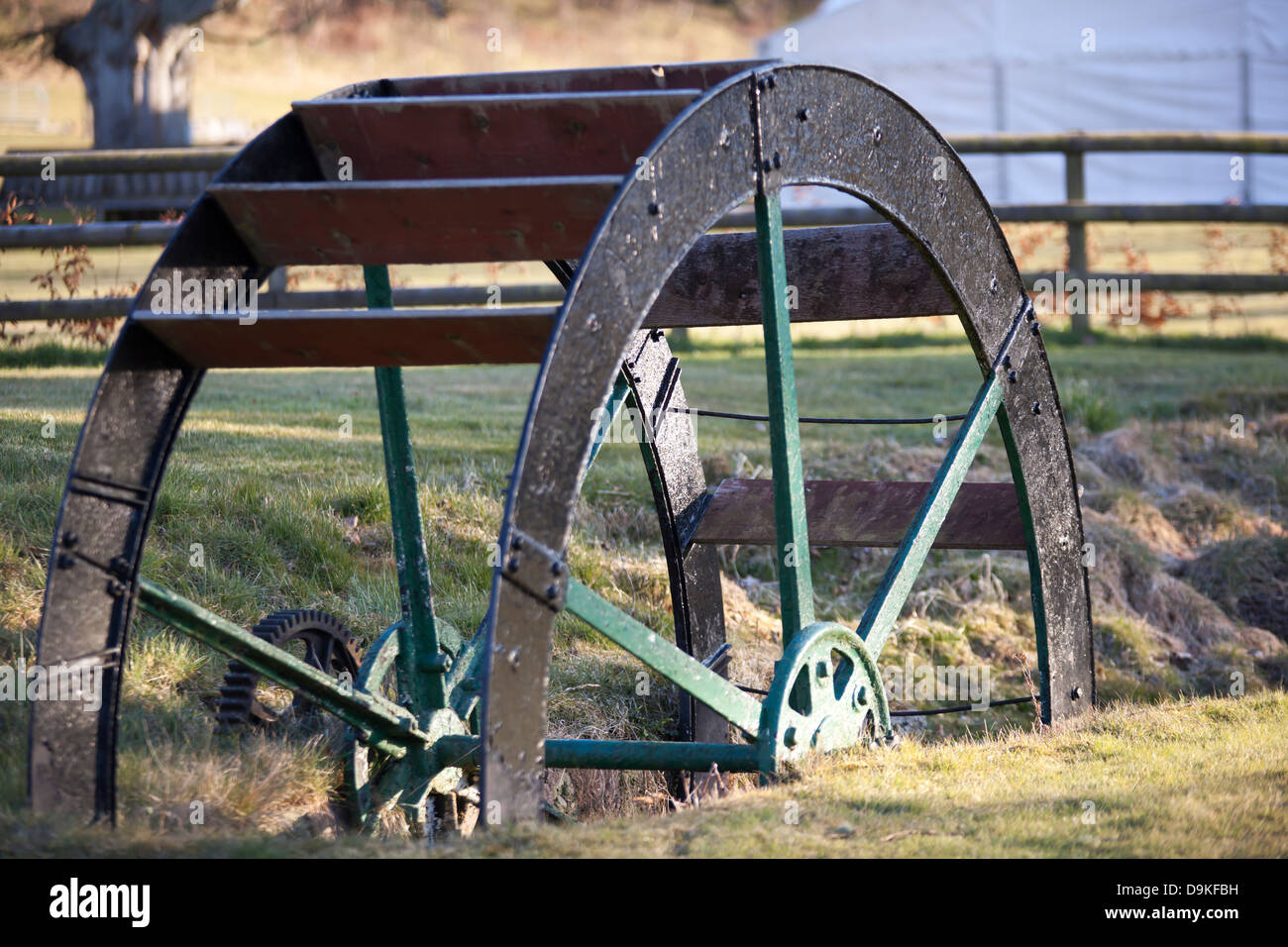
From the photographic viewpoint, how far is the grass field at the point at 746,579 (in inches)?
127

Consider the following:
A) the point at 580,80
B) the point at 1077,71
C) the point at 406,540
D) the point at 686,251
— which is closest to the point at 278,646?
the point at 406,540

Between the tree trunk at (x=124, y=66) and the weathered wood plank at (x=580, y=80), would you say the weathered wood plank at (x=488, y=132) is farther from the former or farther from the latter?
the tree trunk at (x=124, y=66)

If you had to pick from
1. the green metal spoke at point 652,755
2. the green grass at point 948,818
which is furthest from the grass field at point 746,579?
the green metal spoke at point 652,755

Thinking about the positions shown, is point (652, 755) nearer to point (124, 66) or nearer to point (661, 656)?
point (661, 656)

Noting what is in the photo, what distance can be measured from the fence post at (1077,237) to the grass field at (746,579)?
0.71m

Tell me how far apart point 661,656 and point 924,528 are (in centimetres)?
142

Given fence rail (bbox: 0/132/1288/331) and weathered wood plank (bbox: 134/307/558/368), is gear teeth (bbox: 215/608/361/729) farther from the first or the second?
fence rail (bbox: 0/132/1288/331)

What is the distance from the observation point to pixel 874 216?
10125mm

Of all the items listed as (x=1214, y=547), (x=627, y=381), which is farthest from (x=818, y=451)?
(x=627, y=381)

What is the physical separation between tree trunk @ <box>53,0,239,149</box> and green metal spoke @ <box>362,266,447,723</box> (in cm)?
1642

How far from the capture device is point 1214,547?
293 inches

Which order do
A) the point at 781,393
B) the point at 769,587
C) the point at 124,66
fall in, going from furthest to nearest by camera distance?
the point at 124,66 < the point at 769,587 < the point at 781,393
